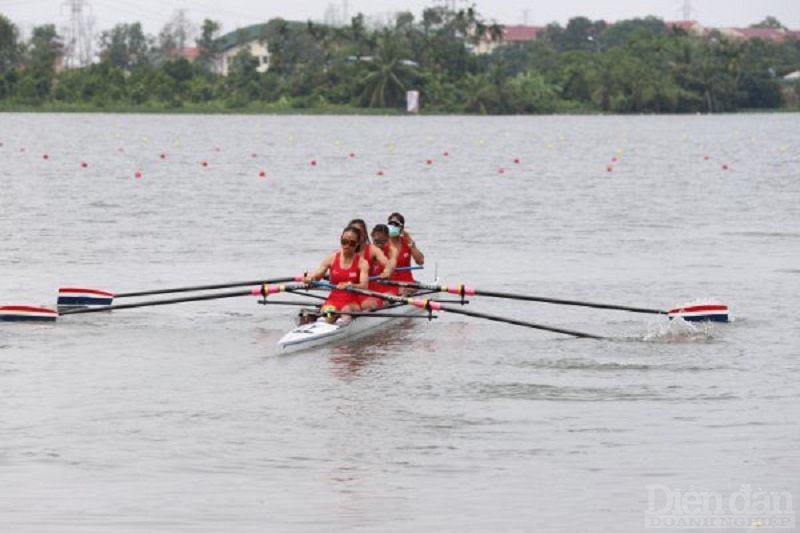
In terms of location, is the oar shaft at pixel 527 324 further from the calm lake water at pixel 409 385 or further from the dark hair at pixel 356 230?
the dark hair at pixel 356 230

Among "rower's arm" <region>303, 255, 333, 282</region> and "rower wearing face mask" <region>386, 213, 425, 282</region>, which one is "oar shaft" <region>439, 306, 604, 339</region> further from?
"rower wearing face mask" <region>386, 213, 425, 282</region>

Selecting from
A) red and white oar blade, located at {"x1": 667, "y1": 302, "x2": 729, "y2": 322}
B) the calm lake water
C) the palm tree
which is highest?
the palm tree

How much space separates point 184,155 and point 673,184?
28.1 m

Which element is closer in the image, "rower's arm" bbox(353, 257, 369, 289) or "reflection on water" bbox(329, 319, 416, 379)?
"reflection on water" bbox(329, 319, 416, 379)

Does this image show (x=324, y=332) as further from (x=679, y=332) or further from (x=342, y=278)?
(x=679, y=332)

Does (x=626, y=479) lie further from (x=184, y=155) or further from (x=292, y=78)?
(x=292, y=78)

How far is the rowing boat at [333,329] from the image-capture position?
19.5 m

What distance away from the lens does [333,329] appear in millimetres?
19875

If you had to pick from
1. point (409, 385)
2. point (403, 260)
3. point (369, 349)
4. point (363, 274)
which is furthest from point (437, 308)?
point (403, 260)

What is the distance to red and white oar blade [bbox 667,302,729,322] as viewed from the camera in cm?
2200

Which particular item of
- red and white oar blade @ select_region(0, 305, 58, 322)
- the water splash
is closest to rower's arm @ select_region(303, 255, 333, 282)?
red and white oar blade @ select_region(0, 305, 58, 322)

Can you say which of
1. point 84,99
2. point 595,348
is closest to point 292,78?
point 84,99

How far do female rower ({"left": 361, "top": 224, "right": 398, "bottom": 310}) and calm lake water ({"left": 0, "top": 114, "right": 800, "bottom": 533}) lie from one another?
0.44 metres

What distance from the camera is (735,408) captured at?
16469mm
